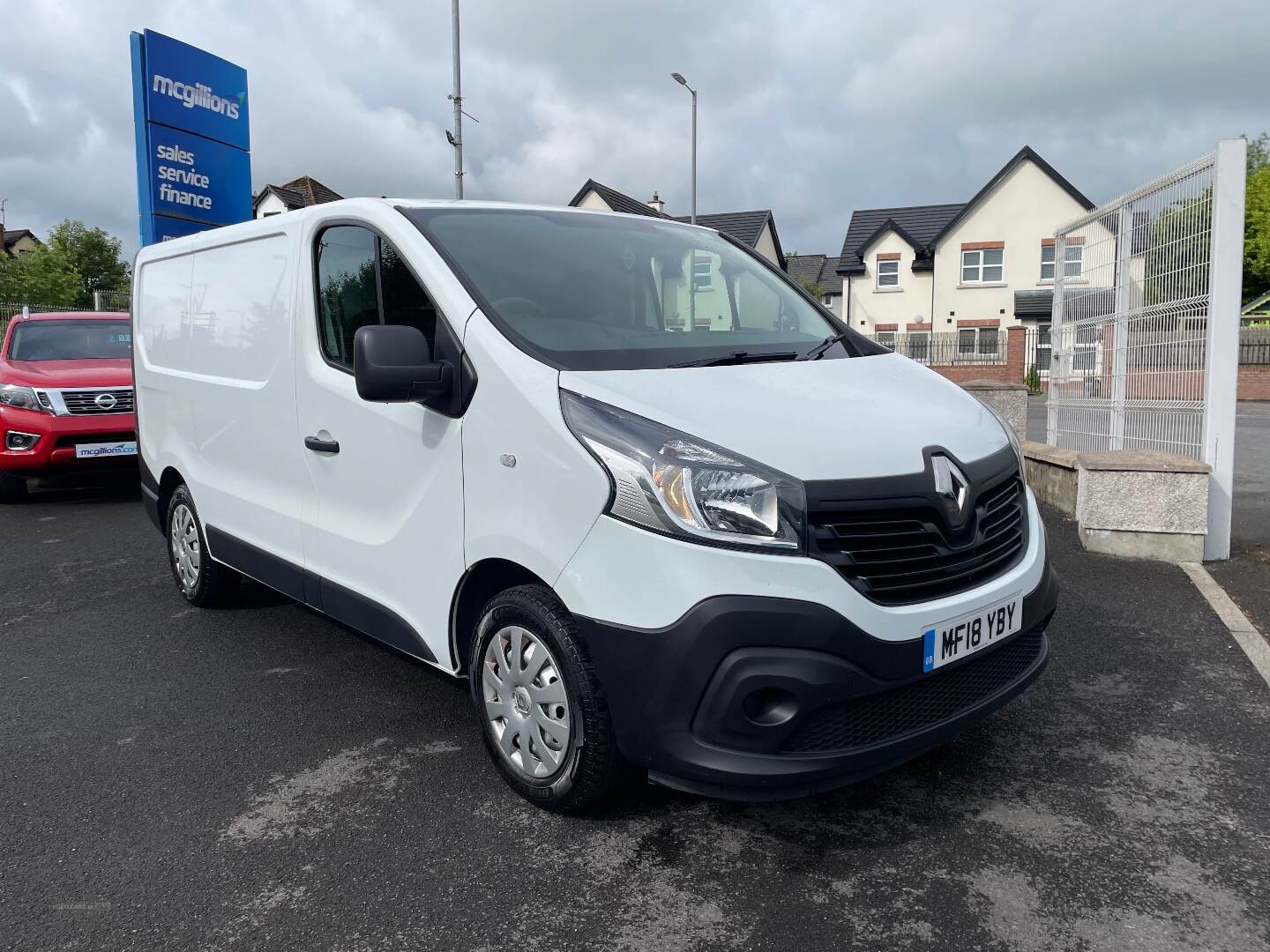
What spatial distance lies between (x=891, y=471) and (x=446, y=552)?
139 cm

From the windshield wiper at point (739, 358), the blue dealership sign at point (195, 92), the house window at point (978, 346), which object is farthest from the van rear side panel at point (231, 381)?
the house window at point (978, 346)

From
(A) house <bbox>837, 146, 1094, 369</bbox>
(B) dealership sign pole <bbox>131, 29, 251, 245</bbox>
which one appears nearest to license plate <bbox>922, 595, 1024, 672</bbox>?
(B) dealership sign pole <bbox>131, 29, 251, 245</bbox>

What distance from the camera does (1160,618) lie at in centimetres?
494

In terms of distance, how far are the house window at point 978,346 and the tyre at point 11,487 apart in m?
30.3

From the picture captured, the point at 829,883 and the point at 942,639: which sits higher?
the point at 942,639

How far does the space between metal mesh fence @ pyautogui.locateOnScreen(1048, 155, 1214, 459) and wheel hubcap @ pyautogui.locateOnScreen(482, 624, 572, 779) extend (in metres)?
4.97

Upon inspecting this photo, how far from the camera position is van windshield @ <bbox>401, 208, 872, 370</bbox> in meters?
3.13

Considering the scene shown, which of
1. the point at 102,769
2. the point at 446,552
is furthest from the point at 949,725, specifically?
the point at 102,769

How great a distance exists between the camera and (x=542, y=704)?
2.90 metres

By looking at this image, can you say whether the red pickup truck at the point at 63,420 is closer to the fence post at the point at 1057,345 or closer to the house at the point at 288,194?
the fence post at the point at 1057,345

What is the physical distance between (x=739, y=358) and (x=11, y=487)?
817 centimetres

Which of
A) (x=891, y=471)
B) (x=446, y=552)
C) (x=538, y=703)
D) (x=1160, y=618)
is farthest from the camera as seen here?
(x=1160, y=618)

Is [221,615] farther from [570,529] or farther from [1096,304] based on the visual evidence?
[1096,304]

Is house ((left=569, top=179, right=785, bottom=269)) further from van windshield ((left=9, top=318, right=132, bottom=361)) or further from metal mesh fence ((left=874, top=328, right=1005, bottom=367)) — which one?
van windshield ((left=9, top=318, right=132, bottom=361))
